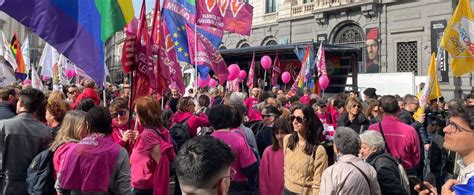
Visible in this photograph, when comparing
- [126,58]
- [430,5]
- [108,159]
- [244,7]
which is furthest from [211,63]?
[430,5]

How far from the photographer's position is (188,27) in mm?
10383

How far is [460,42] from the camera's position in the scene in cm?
852

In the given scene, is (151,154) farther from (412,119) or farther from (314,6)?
(314,6)

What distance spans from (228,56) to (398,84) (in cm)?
809

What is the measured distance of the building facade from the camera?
20.2 m

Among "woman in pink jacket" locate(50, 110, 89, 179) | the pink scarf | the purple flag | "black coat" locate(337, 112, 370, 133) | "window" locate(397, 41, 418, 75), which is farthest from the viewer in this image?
"window" locate(397, 41, 418, 75)

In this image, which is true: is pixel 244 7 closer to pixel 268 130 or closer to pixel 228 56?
pixel 268 130

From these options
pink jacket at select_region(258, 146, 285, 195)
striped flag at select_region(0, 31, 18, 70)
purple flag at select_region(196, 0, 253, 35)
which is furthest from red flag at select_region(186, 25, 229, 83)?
striped flag at select_region(0, 31, 18, 70)

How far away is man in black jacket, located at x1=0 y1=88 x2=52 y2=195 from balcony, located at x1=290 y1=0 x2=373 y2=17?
72.0 feet

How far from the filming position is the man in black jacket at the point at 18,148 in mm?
3967

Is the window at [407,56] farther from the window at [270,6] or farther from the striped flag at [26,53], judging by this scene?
the striped flag at [26,53]

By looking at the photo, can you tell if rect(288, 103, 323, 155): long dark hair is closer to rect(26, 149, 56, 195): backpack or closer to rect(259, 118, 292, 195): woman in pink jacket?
rect(259, 118, 292, 195): woman in pink jacket

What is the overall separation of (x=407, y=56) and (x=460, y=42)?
14.0 m

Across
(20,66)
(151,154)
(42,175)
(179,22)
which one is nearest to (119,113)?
(151,154)
